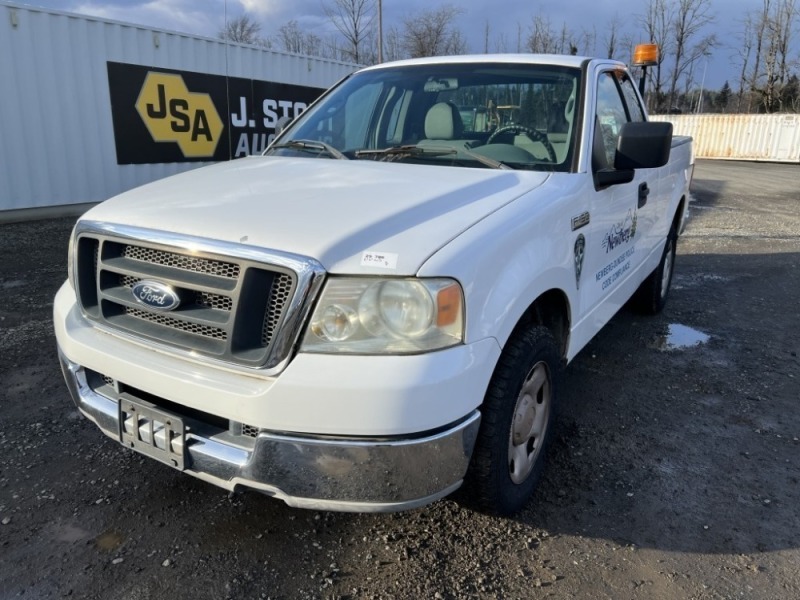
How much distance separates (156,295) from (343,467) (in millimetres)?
870

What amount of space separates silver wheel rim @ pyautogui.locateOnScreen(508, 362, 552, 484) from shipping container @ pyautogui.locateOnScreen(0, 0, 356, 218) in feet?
27.9

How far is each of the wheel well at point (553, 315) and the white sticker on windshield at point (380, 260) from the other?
0.75 m

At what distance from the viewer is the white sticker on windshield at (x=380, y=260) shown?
195 centimetres

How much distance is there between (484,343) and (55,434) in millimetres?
2407

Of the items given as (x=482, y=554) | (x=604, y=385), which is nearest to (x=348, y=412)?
(x=482, y=554)

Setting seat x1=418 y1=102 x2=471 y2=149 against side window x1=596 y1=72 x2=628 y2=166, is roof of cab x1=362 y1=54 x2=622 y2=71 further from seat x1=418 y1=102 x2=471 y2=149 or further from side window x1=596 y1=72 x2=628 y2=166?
seat x1=418 y1=102 x2=471 y2=149

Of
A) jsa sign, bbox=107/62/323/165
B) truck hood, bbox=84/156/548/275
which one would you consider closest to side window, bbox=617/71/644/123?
truck hood, bbox=84/156/548/275

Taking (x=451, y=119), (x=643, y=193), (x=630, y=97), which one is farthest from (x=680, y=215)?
(x=451, y=119)

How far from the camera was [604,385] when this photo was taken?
4.07 meters

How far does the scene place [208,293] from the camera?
6.78ft

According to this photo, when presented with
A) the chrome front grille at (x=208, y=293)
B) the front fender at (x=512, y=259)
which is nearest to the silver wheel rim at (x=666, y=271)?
the front fender at (x=512, y=259)

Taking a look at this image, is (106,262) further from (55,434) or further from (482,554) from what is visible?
(482,554)

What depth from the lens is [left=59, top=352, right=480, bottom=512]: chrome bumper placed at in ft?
6.34

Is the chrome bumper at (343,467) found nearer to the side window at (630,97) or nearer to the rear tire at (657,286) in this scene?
the side window at (630,97)
